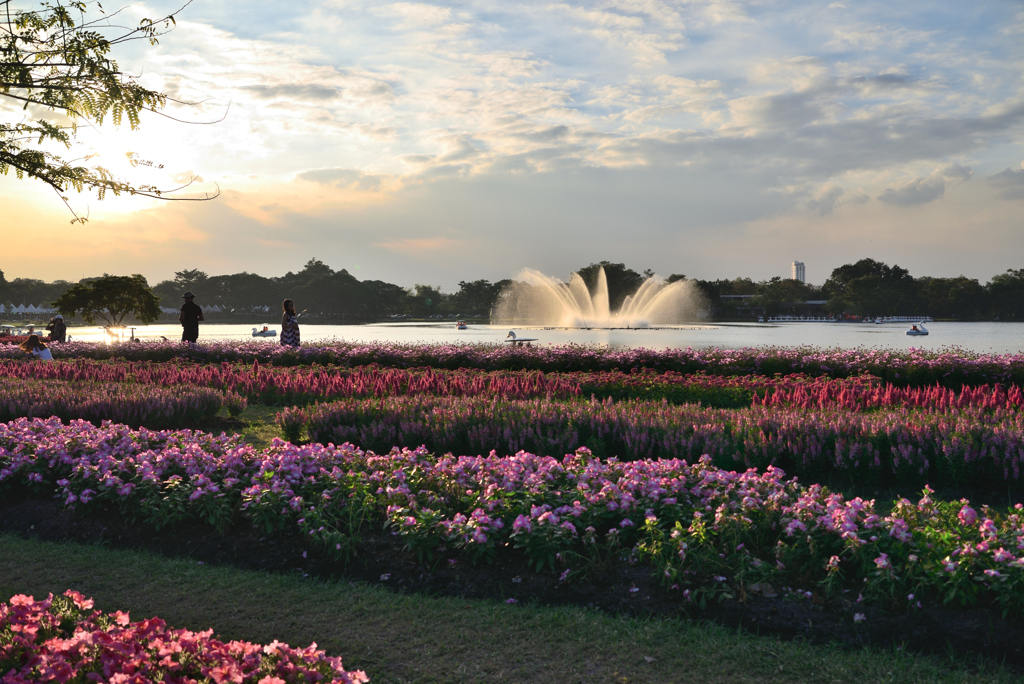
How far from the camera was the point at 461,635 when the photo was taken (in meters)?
3.81

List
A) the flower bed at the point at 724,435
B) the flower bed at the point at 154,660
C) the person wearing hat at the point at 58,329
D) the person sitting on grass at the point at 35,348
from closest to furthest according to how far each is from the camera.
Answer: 1. the flower bed at the point at 154,660
2. the flower bed at the point at 724,435
3. the person sitting on grass at the point at 35,348
4. the person wearing hat at the point at 58,329

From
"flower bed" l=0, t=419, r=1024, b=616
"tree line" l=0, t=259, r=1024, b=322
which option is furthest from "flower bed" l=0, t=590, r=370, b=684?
"tree line" l=0, t=259, r=1024, b=322

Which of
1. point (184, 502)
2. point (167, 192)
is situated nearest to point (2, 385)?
point (184, 502)

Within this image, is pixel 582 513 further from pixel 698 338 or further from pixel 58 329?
pixel 698 338

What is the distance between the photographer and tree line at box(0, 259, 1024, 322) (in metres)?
103

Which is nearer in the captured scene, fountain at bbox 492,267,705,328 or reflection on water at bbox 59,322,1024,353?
reflection on water at bbox 59,322,1024,353

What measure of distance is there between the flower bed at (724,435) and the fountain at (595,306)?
54.1 m

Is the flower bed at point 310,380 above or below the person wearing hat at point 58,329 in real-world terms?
below

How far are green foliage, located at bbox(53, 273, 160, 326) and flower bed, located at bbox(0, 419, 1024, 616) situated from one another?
144ft

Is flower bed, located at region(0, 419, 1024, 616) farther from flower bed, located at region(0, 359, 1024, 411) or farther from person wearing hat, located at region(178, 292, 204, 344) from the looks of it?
person wearing hat, located at region(178, 292, 204, 344)

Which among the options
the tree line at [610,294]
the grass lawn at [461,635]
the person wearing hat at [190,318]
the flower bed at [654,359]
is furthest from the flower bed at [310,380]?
the tree line at [610,294]

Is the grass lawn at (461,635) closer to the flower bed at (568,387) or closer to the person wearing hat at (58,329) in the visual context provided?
the flower bed at (568,387)

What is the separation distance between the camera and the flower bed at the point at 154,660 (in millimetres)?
2867

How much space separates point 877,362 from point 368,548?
1197 cm
